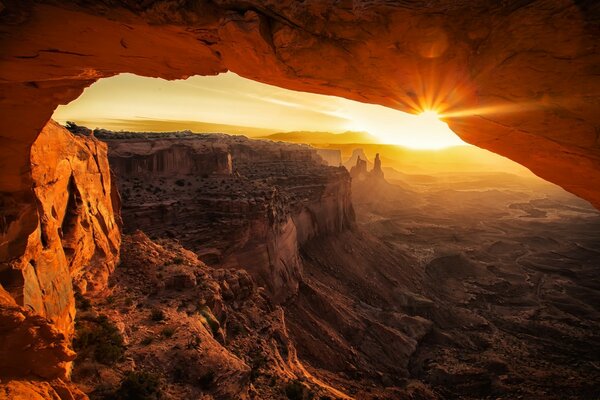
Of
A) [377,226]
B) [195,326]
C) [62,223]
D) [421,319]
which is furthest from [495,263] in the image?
[62,223]

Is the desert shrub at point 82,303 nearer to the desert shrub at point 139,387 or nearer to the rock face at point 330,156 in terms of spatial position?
the desert shrub at point 139,387

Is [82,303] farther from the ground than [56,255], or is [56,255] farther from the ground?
[56,255]

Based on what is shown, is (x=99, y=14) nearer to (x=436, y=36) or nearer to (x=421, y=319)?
(x=436, y=36)

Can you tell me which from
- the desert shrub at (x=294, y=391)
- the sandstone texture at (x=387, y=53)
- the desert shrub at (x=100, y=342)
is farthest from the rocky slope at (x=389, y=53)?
the desert shrub at (x=294, y=391)

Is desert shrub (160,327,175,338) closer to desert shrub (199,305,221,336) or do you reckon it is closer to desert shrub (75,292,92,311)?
desert shrub (199,305,221,336)

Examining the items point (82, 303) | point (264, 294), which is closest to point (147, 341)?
point (82, 303)

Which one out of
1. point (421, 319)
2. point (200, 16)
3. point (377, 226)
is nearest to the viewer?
point (200, 16)

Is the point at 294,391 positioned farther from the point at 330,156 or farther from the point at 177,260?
the point at 330,156
